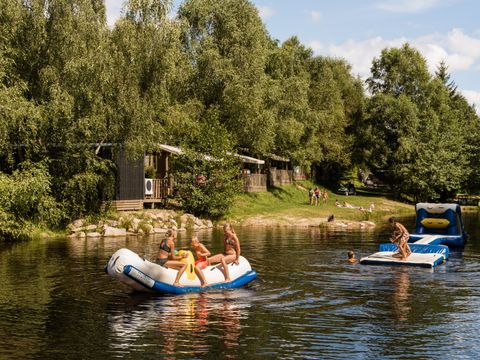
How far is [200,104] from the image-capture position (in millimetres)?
49531

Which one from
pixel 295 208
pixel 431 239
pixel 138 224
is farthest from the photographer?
pixel 295 208

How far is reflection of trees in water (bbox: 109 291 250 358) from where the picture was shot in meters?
13.0

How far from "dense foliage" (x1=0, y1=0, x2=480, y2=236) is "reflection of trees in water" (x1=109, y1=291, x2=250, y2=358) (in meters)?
16.5

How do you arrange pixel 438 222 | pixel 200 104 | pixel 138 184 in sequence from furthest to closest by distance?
pixel 200 104
pixel 138 184
pixel 438 222

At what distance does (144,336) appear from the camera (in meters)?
13.7

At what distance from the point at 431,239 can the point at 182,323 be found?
750 inches

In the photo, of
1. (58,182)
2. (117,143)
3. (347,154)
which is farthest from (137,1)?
(347,154)

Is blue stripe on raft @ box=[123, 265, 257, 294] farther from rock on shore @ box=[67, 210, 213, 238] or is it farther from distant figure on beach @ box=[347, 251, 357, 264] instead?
rock on shore @ box=[67, 210, 213, 238]

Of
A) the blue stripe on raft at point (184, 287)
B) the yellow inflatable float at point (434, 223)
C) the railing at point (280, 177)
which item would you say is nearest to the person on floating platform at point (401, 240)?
the blue stripe on raft at point (184, 287)

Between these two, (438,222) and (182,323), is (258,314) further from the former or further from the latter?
(438,222)

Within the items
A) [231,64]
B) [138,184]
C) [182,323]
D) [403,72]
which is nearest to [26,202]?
[138,184]

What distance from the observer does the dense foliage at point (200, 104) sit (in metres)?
34.5

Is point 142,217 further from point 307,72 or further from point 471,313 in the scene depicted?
point 307,72

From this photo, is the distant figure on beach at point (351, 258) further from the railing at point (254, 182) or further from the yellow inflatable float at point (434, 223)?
the railing at point (254, 182)
